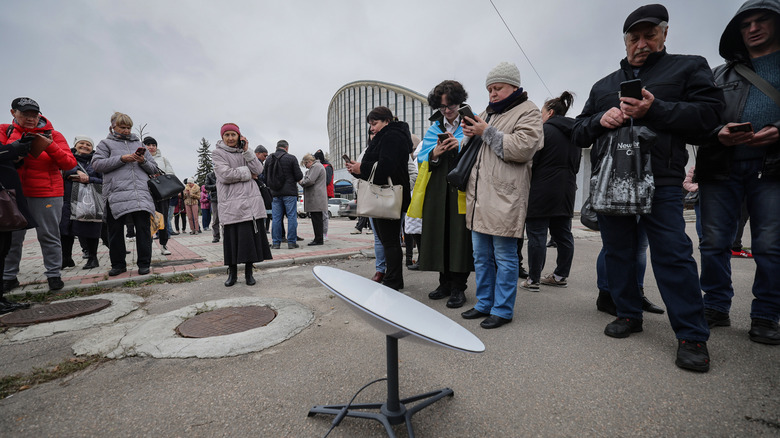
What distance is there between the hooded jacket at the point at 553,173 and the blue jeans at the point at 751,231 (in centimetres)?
127

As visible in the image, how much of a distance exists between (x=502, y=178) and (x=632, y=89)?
971 mm

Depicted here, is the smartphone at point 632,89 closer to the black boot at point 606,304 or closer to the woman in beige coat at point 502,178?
the woman in beige coat at point 502,178

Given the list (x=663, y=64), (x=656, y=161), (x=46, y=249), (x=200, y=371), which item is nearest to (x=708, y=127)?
(x=656, y=161)

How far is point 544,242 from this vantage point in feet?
12.1

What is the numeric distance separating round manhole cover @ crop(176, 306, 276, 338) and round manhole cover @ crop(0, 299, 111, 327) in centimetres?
115

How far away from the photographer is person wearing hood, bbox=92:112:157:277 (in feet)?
14.5

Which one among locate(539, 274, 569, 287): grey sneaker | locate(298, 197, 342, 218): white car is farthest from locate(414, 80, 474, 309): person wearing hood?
locate(298, 197, 342, 218): white car

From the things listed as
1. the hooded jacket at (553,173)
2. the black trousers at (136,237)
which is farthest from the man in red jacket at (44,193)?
the hooded jacket at (553,173)

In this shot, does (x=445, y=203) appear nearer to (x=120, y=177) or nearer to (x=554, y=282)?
(x=554, y=282)

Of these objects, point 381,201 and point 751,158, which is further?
point 381,201

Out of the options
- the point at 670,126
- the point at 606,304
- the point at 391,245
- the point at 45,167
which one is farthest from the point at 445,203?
the point at 45,167

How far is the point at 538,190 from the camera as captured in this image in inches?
149

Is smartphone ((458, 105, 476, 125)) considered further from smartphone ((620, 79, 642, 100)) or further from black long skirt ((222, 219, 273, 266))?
black long skirt ((222, 219, 273, 266))

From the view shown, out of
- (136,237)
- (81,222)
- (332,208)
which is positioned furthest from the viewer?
(332,208)
